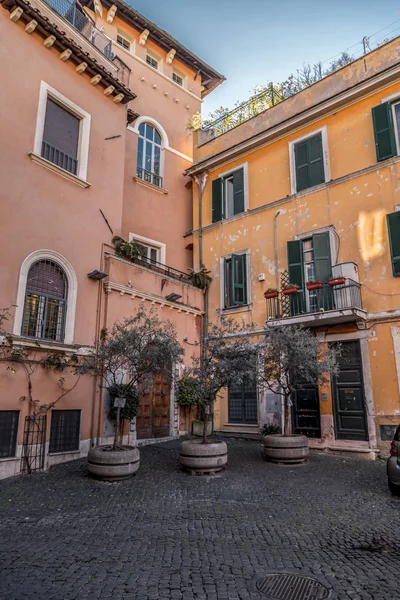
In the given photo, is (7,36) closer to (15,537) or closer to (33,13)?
(33,13)

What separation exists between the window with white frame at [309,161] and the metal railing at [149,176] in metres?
5.35

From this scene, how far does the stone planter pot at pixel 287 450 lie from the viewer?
9.98 metres

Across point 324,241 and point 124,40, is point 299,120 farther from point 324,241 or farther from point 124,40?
point 124,40

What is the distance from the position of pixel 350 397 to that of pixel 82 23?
14879mm

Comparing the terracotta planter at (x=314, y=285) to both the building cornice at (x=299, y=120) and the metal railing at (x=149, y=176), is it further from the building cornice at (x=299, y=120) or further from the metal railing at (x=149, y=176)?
the metal railing at (x=149, y=176)

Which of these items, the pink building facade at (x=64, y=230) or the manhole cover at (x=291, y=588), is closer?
the manhole cover at (x=291, y=588)

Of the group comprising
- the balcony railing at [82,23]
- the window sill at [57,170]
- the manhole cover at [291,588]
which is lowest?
the manhole cover at [291,588]

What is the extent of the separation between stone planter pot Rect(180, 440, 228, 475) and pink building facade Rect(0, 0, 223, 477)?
300 cm

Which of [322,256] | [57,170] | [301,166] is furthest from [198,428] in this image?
[301,166]

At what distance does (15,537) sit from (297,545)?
11.4 feet

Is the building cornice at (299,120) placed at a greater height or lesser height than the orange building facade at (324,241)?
greater

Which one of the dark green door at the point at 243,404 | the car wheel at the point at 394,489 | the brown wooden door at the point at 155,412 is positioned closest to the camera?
the car wheel at the point at 394,489

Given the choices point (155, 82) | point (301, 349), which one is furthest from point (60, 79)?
point (301, 349)

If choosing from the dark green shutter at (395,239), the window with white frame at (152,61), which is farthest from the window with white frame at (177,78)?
the dark green shutter at (395,239)
